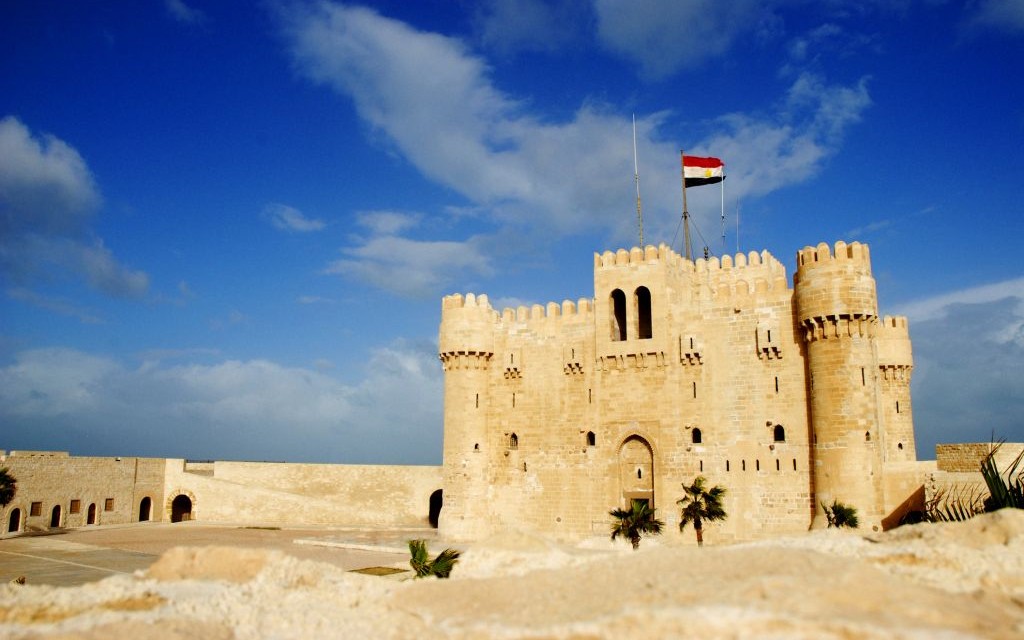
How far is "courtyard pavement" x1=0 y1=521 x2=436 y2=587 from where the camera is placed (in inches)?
938

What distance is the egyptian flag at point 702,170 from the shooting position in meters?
31.9

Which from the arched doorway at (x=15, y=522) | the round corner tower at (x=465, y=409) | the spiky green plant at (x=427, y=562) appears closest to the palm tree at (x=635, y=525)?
the spiky green plant at (x=427, y=562)

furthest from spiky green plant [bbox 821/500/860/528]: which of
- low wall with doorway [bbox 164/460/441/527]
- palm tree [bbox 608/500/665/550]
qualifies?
low wall with doorway [bbox 164/460/441/527]

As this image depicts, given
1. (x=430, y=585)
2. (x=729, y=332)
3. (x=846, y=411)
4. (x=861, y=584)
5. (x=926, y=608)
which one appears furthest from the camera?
(x=729, y=332)

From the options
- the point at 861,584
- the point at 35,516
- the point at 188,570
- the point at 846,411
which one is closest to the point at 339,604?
the point at 188,570

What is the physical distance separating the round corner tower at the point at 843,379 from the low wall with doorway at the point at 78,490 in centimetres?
3422

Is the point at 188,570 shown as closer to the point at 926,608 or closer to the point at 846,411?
the point at 926,608

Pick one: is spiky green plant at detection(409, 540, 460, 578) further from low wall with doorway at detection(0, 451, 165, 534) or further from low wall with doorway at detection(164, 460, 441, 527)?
low wall with doorway at detection(0, 451, 165, 534)

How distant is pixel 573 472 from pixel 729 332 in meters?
8.40

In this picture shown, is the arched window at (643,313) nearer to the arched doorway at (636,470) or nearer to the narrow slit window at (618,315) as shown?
the narrow slit window at (618,315)

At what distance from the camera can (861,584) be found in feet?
29.5

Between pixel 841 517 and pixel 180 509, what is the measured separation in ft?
118

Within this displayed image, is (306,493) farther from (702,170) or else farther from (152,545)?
(702,170)

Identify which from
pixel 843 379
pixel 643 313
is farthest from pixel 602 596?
pixel 643 313
